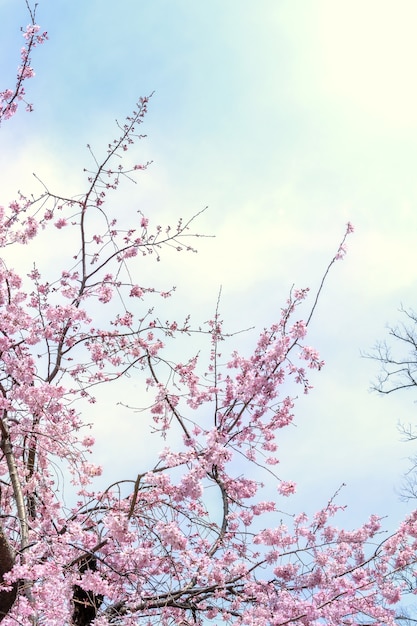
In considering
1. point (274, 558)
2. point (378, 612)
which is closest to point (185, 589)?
point (274, 558)

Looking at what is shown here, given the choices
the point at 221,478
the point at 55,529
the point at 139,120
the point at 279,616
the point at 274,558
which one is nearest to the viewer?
the point at 279,616

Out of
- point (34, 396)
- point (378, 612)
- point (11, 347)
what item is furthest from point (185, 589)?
point (11, 347)

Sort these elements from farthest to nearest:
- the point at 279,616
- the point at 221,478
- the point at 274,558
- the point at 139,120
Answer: the point at 139,120 → the point at 221,478 → the point at 274,558 → the point at 279,616

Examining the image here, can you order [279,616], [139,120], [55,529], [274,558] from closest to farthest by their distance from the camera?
1. [279,616]
2. [274,558]
3. [55,529]
4. [139,120]

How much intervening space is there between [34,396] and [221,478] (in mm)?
2402

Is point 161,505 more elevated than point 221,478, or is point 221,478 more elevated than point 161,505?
point 221,478

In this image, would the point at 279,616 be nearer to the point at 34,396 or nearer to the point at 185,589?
the point at 185,589

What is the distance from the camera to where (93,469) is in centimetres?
608

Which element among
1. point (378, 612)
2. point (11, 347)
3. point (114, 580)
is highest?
point (11, 347)

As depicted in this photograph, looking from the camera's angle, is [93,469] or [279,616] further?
[93,469]

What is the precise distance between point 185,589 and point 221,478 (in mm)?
1418

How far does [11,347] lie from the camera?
688 centimetres

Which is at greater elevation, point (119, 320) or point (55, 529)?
point (119, 320)

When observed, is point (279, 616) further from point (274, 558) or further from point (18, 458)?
point (18, 458)
